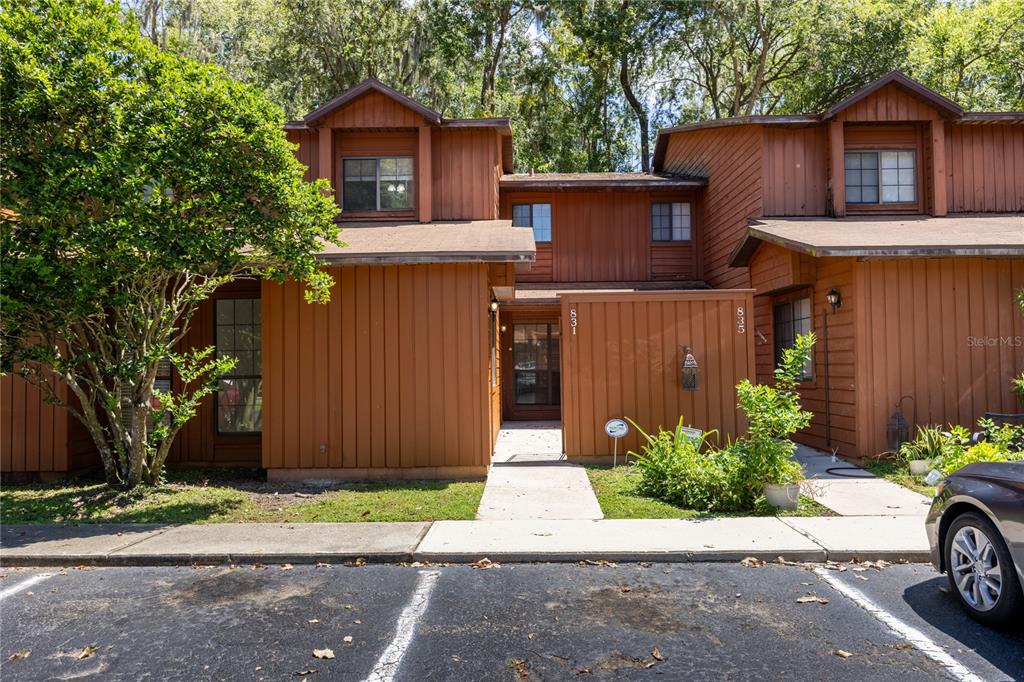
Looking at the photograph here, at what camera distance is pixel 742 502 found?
6.95 m

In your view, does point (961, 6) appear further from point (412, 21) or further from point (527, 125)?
point (412, 21)

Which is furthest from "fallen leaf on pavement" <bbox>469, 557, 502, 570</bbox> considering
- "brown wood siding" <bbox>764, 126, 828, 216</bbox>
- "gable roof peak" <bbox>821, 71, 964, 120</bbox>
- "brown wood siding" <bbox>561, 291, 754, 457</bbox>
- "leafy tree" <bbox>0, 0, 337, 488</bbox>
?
"gable roof peak" <bbox>821, 71, 964, 120</bbox>

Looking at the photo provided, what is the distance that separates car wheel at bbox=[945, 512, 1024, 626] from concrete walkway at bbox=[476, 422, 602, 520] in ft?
10.6

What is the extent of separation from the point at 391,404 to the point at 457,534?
124 inches

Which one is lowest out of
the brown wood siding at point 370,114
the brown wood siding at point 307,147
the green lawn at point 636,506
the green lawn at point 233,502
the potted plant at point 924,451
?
the green lawn at point 233,502

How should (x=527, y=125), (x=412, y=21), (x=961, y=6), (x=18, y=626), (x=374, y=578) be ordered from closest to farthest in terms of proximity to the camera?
(x=18, y=626) → (x=374, y=578) → (x=412, y=21) → (x=961, y=6) → (x=527, y=125)

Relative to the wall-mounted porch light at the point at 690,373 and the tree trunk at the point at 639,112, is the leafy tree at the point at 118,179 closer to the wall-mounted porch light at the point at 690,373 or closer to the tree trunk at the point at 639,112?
the wall-mounted porch light at the point at 690,373

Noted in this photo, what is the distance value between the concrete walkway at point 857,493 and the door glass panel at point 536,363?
7383mm

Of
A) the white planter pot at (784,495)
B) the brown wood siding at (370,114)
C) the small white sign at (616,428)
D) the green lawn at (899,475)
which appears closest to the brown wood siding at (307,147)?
the brown wood siding at (370,114)

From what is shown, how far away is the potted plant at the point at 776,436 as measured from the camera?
6777mm

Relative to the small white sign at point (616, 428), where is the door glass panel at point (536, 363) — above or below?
above

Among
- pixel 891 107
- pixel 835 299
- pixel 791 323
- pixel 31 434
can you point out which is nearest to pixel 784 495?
pixel 835 299

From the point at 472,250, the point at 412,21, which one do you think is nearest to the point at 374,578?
the point at 472,250

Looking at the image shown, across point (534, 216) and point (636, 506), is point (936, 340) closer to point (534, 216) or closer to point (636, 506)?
point (636, 506)
